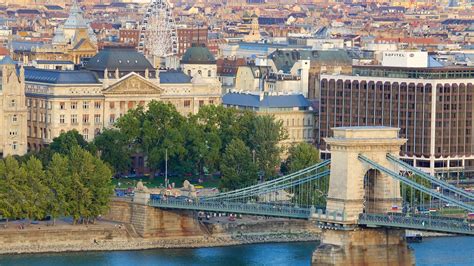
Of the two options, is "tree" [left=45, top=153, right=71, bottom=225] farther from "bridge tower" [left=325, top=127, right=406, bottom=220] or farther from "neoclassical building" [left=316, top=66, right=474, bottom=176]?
"neoclassical building" [left=316, top=66, right=474, bottom=176]

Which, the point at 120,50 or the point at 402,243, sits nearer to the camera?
the point at 402,243

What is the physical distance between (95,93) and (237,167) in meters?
19.6

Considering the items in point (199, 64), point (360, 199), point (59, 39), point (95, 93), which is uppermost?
point (59, 39)

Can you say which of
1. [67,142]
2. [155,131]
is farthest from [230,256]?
[155,131]

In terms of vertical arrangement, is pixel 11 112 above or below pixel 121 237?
above

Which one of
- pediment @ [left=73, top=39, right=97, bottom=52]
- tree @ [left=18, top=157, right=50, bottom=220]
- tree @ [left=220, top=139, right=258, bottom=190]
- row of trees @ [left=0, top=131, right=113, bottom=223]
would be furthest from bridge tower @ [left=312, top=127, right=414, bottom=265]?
pediment @ [left=73, top=39, right=97, bottom=52]

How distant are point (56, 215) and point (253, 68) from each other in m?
50.9

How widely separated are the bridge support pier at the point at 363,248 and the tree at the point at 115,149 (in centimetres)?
3167

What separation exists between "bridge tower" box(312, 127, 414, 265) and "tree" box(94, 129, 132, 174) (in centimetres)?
3153

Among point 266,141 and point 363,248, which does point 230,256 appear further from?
point 266,141

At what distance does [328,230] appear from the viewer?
323 feet

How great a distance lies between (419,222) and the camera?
96.1m

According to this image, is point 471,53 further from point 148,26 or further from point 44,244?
point 44,244

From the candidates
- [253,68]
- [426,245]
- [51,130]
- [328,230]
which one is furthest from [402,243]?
[253,68]
